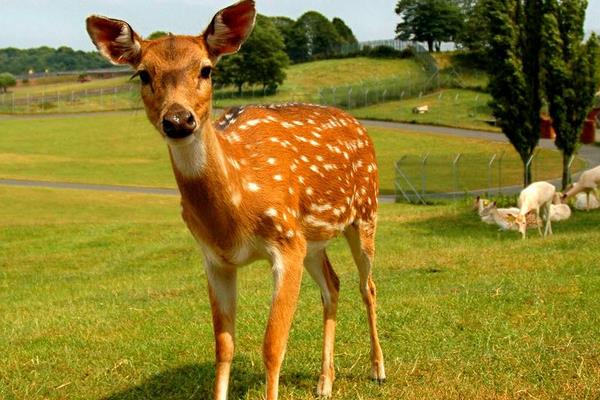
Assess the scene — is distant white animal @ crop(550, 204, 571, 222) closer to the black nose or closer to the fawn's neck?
the fawn's neck

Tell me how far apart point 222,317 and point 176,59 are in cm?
230

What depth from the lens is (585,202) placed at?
95.5 feet

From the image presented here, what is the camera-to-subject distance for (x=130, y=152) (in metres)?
67.4

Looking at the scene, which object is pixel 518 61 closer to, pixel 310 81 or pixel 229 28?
pixel 229 28

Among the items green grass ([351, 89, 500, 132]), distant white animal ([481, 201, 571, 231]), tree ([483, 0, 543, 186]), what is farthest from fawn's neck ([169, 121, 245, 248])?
green grass ([351, 89, 500, 132])

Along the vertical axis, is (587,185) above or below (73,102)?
above

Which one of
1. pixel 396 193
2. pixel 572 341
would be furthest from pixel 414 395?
pixel 396 193

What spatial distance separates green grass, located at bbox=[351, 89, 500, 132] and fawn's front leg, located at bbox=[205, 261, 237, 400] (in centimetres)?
6618

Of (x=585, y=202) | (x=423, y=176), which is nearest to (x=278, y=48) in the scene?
(x=423, y=176)

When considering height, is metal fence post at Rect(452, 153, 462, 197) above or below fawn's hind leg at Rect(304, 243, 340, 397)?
below

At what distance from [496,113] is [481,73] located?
60.3 meters

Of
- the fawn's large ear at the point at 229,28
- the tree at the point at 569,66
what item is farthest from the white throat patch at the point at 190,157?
the tree at the point at 569,66

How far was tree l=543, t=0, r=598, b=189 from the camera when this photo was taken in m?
32.0

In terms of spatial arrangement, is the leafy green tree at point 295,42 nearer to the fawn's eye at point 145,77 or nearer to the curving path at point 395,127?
the curving path at point 395,127
